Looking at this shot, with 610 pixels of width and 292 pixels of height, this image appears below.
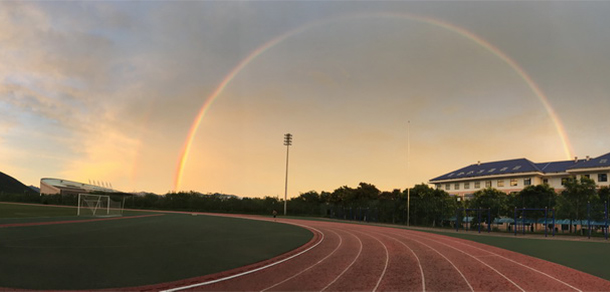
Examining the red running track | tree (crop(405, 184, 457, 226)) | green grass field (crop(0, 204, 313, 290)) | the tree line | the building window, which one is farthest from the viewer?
the building window

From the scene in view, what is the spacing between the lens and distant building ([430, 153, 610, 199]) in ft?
194

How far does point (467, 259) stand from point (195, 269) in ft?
39.9

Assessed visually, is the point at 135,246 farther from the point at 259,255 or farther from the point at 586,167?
the point at 586,167

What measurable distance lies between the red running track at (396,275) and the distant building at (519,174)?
55550 mm

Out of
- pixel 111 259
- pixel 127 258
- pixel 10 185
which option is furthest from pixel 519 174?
pixel 10 185

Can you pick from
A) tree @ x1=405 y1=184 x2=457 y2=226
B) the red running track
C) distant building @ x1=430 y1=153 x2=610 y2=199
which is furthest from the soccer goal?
distant building @ x1=430 y1=153 x2=610 y2=199

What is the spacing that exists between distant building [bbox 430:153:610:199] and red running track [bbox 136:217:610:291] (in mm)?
55550

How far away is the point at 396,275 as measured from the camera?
12.6 m

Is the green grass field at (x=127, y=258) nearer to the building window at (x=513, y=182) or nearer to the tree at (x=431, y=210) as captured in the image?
the tree at (x=431, y=210)

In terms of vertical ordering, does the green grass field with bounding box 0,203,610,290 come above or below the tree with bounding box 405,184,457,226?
below

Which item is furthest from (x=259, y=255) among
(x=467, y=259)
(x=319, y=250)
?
(x=467, y=259)

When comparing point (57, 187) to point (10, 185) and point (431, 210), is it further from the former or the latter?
point (431, 210)

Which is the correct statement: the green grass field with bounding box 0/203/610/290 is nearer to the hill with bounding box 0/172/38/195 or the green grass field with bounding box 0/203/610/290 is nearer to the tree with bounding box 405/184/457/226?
the tree with bounding box 405/184/457/226

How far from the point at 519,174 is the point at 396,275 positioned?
66627 millimetres
